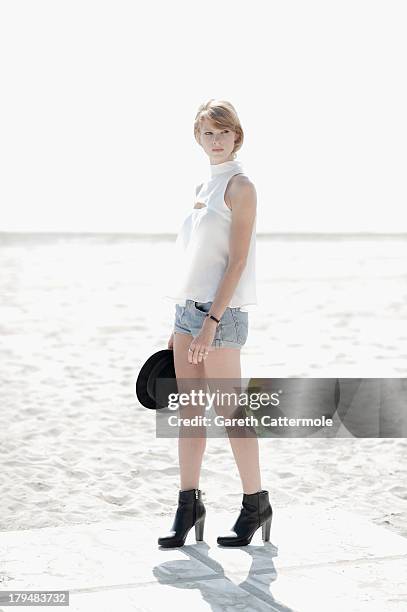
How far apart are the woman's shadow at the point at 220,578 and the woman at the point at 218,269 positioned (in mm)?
269

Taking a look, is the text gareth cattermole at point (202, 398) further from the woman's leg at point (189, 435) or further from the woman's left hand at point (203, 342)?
the woman's left hand at point (203, 342)

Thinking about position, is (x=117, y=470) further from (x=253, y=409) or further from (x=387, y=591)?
(x=387, y=591)

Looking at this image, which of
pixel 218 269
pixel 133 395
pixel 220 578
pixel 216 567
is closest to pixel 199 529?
pixel 216 567

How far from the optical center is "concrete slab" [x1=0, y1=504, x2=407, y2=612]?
3.62 metres

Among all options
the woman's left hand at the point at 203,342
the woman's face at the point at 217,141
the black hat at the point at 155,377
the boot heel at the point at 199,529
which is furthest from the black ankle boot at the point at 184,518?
the woman's face at the point at 217,141

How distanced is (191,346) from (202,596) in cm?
86

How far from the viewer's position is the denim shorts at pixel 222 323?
3.92 m

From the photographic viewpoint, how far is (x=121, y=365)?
926 centimetres

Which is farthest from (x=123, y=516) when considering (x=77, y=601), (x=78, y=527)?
(x=77, y=601)

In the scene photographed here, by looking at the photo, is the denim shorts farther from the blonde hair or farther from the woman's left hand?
the blonde hair

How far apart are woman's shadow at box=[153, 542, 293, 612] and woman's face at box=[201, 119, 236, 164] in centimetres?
147

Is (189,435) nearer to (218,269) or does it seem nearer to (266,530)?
(266,530)

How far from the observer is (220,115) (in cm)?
390

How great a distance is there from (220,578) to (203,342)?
0.83 meters
